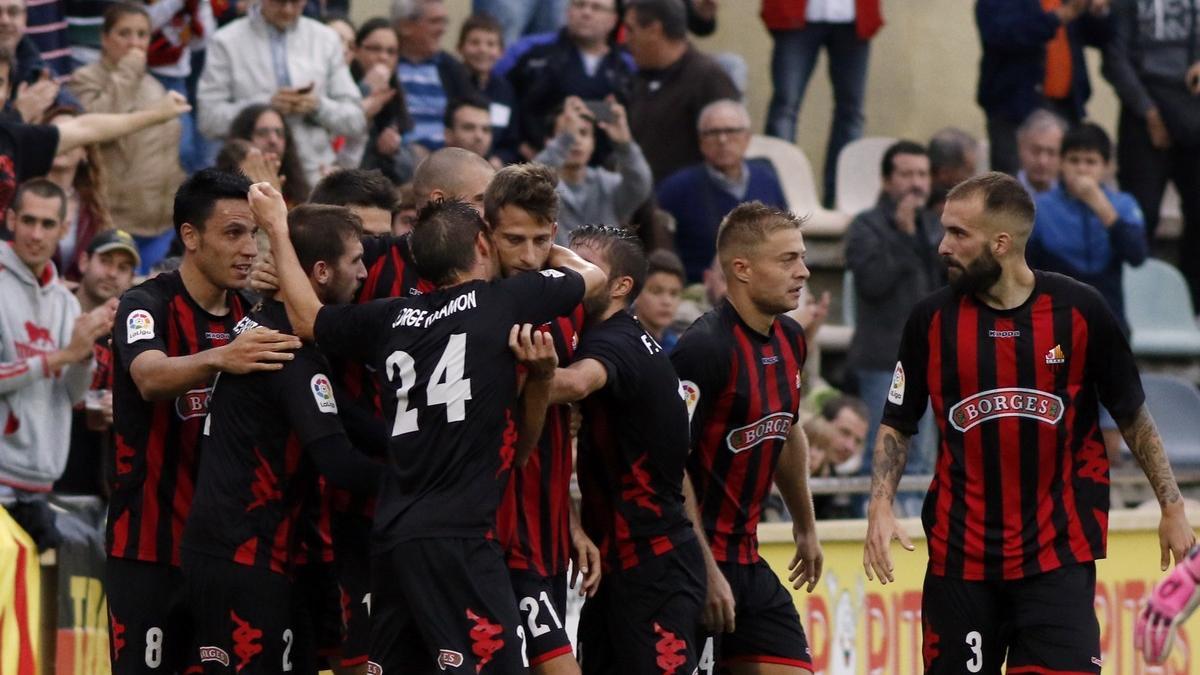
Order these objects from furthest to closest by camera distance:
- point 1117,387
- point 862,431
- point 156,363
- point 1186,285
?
point 1186,285 → point 862,431 → point 1117,387 → point 156,363

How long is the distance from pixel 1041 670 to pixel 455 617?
2.27 m

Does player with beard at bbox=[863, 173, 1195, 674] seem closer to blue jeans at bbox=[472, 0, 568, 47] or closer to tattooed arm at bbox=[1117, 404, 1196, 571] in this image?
tattooed arm at bbox=[1117, 404, 1196, 571]

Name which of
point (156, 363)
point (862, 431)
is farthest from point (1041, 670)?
point (862, 431)

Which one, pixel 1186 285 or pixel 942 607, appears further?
pixel 1186 285

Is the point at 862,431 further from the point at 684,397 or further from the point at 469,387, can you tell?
the point at 469,387

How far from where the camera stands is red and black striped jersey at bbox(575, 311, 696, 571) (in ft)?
24.2

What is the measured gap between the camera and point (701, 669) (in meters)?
7.82

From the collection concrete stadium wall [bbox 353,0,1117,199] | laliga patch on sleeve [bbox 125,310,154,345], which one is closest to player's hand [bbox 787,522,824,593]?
laliga patch on sleeve [bbox 125,310,154,345]

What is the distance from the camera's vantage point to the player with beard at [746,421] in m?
7.75

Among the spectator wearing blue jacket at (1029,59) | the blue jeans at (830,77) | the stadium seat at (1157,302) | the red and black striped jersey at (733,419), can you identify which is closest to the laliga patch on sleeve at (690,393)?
the red and black striped jersey at (733,419)

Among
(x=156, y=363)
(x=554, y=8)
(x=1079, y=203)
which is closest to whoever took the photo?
(x=156, y=363)

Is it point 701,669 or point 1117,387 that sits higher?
point 1117,387

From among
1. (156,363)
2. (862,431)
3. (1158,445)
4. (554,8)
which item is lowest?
(862,431)

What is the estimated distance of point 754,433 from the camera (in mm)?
7797
